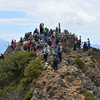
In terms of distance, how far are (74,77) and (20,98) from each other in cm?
692

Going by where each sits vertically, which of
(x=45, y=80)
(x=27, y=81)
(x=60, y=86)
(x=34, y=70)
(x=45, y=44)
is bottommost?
(x=60, y=86)

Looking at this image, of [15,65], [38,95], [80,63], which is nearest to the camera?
[38,95]

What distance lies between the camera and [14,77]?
116ft

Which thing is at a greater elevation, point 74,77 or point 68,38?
point 68,38

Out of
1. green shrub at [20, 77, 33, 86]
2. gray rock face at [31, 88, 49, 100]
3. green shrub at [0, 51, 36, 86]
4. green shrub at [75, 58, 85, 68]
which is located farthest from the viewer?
green shrub at [75, 58, 85, 68]

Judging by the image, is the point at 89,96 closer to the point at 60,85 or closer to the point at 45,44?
the point at 60,85

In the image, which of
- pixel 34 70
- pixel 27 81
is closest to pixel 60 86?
pixel 34 70

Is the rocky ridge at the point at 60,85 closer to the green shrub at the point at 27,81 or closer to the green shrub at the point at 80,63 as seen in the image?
the green shrub at the point at 27,81

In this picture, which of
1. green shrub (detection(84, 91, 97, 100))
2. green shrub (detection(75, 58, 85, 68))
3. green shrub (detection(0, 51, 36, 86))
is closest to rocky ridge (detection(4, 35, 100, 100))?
green shrub (detection(84, 91, 97, 100))

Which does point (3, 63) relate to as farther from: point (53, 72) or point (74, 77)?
point (74, 77)

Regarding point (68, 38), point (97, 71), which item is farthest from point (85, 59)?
point (68, 38)

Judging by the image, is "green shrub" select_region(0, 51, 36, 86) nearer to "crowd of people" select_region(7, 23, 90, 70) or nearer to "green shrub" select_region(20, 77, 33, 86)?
"crowd of people" select_region(7, 23, 90, 70)

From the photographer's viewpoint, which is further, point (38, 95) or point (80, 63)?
point (80, 63)

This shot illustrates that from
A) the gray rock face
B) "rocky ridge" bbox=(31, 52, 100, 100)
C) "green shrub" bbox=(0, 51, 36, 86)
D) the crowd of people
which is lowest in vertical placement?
the gray rock face
